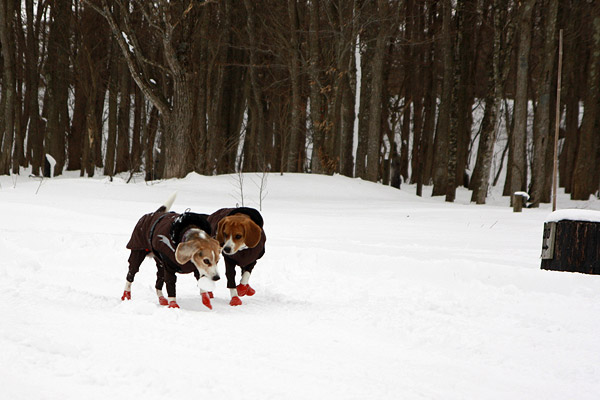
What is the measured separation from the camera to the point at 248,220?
17.9ft

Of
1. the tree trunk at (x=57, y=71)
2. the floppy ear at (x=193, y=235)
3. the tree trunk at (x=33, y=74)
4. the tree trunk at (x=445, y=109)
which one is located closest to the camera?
the floppy ear at (x=193, y=235)

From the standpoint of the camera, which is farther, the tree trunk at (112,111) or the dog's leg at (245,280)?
the tree trunk at (112,111)

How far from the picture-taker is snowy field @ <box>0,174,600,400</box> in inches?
129

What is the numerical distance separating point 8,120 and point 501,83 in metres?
19.9

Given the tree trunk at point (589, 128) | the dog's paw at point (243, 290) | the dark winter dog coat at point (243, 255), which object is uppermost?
the tree trunk at point (589, 128)

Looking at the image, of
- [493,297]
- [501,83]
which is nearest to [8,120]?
[501,83]

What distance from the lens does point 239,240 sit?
17.3 ft

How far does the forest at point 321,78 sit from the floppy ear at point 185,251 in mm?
12173

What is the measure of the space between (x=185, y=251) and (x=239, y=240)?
0.69m

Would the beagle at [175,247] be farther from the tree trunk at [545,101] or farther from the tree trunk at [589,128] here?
the tree trunk at [589,128]

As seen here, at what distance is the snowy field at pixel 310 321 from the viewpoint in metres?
3.27

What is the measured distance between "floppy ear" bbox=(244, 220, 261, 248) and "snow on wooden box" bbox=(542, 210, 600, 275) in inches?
153

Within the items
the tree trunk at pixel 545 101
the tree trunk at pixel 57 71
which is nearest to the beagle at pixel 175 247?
the tree trunk at pixel 545 101

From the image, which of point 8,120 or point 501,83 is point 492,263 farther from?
point 8,120
